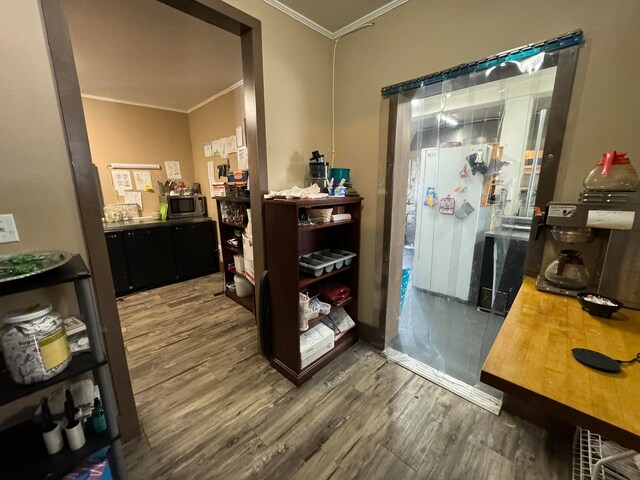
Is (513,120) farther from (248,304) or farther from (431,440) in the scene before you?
(248,304)

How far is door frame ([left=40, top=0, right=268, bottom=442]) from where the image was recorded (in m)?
1.05

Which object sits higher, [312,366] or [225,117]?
[225,117]

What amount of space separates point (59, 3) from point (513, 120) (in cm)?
219

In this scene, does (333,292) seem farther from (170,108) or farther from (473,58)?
A: (170,108)

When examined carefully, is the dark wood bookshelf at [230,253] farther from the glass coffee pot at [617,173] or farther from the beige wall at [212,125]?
the glass coffee pot at [617,173]

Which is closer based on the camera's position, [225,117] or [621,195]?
[621,195]

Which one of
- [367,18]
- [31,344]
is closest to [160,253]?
[31,344]

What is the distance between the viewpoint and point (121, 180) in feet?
11.8

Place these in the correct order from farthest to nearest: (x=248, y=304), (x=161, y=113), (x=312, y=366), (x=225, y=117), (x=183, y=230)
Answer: (x=161, y=113) → (x=183, y=230) → (x=225, y=117) → (x=248, y=304) → (x=312, y=366)

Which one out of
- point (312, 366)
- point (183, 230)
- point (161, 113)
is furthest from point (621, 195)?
point (161, 113)

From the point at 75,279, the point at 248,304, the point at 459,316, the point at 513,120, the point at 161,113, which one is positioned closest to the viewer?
the point at 75,279

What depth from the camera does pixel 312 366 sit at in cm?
187

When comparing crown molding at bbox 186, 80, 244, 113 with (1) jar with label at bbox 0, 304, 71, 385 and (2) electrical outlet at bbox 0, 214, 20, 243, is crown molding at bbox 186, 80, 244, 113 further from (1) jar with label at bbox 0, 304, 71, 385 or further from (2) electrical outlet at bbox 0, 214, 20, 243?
(1) jar with label at bbox 0, 304, 71, 385

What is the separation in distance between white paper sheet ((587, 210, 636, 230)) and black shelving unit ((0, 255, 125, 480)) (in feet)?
6.73
